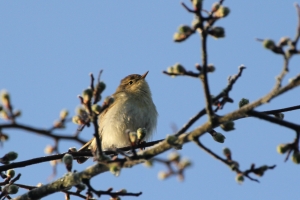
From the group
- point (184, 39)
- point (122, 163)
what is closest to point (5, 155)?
point (122, 163)

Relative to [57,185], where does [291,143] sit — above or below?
below

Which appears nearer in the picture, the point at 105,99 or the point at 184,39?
the point at 184,39

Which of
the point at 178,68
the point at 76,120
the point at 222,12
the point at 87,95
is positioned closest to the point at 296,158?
the point at 178,68

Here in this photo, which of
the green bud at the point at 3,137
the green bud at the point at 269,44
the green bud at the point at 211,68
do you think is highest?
the green bud at the point at 3,137

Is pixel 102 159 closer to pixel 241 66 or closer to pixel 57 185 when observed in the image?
pixel 57 185

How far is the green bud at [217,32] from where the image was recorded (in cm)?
379

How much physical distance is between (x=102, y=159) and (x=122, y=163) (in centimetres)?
23

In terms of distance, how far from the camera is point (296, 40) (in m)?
3.53

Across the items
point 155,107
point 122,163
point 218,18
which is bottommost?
point 122,163

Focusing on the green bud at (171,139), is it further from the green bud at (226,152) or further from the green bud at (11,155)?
the green bud at (11,155)

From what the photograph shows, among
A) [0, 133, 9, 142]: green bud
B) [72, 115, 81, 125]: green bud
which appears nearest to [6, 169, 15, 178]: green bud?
[0, 133, 9, 142]: green bud

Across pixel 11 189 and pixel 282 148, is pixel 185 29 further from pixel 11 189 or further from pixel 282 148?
pixel 11 189

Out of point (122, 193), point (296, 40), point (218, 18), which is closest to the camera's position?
point (296, 40)

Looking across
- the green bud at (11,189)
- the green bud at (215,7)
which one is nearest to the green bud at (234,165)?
the green bud at (215,7)
